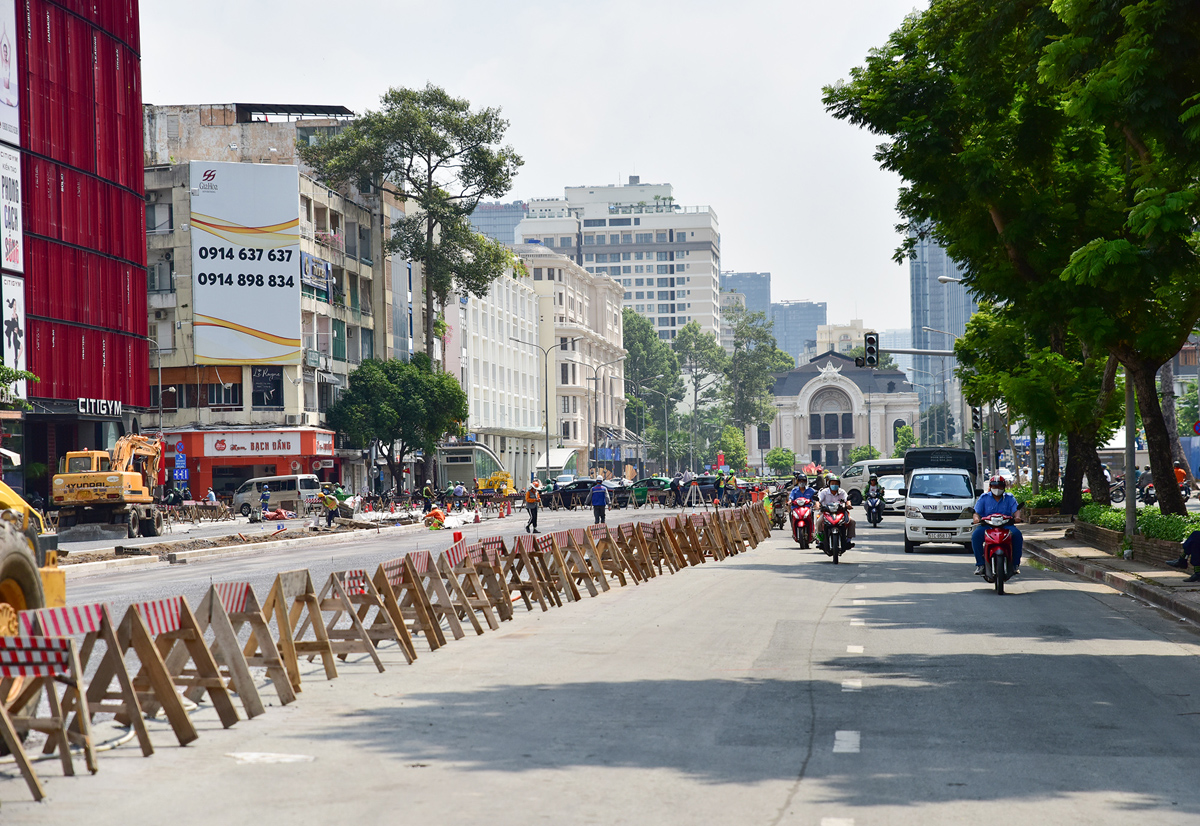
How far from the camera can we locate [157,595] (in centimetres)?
1897

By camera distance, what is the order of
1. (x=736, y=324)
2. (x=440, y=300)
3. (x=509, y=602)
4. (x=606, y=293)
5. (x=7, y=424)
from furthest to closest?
(x=736, y=324) → (x=606, y=293) → (x=440, y=300) → (x=7, y=424) → (x=509, y=602)

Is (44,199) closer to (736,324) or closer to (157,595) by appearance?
(157,595)

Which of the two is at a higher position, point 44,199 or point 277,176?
point 277,176

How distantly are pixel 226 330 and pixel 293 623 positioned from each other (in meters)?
51.6

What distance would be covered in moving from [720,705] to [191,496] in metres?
53.9

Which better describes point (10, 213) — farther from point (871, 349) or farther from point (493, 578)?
point (493, 578)

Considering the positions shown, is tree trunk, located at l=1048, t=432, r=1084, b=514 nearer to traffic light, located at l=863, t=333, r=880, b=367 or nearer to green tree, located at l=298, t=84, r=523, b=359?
traffic light, located at l=863, t=333, r=880, b=367

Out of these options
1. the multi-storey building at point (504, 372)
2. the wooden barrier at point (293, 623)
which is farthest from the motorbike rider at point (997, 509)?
the multi-storey building at point (504, 372)

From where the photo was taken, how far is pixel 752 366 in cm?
14838

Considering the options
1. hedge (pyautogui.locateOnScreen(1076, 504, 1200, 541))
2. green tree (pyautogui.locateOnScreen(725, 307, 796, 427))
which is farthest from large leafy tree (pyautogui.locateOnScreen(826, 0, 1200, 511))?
green tree (pyautogui.locateOnScreen(725, 307, 796, 427))

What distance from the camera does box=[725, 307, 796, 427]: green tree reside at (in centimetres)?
14788

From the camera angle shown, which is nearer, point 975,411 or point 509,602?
point 509,602

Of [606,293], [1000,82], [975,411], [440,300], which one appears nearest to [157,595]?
[1000,82]

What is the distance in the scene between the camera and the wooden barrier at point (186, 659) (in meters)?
8.37
